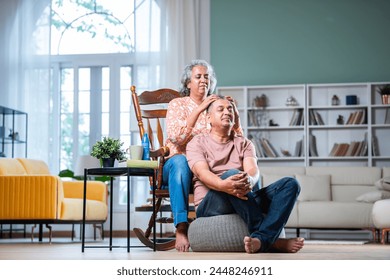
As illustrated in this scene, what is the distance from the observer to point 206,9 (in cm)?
957

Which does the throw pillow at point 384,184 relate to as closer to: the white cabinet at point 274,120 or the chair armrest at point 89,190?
the white cabinet at point 274,120

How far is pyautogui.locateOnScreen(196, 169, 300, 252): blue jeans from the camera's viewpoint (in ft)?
12.5

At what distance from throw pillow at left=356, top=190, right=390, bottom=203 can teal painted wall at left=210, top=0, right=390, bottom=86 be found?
2022 millimetres

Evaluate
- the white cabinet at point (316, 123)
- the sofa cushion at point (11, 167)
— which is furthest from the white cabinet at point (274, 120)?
the sofa cushion at point (11, 167)

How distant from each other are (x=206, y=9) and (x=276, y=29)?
929 millimetres

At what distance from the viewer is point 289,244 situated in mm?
3883

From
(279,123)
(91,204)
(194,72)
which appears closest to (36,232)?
(91,204)

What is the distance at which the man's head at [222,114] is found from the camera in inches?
160

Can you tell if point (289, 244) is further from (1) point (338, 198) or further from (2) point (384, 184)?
(1) point (338, 198)

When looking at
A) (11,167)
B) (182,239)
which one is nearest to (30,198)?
(11,167)

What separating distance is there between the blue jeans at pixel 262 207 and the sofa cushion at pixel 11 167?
11.7ft

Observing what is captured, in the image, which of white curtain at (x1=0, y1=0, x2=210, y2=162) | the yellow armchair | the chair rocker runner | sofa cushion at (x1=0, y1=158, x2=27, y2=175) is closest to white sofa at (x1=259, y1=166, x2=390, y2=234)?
white curtain at (x1=0, y1=0, x2=210, y2=162)

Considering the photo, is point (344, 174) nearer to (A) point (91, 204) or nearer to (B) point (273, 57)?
(B) point (273, 57)

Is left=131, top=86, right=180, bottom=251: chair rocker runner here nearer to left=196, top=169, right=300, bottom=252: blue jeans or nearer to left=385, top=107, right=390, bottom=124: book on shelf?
left=196, top=169, right=300, bottom=252: blue jeans
